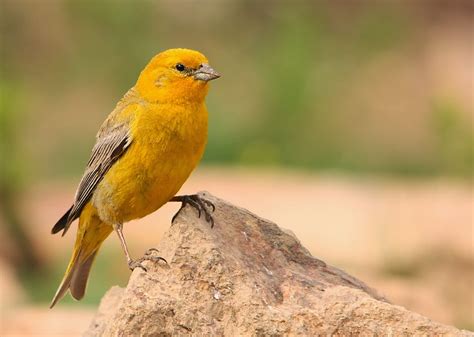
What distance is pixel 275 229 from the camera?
19.5ft

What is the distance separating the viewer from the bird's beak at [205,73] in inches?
250

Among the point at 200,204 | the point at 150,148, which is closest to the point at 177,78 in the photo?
the point at 150,148

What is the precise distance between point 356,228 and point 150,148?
5772 millimetres

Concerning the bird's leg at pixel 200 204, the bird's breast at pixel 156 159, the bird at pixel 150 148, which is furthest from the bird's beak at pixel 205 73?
the bird's leg at pixel 200 204

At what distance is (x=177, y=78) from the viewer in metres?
6.43

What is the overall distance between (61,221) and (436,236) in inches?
171

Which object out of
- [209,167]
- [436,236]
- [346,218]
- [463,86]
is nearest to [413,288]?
[436,236]

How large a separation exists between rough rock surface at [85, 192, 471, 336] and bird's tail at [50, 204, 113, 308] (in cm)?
111

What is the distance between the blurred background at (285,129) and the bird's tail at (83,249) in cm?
134

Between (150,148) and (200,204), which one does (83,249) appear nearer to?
(150,148)

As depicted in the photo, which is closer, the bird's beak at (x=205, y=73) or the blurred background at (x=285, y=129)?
the bird's beak at (x=205, y=73)

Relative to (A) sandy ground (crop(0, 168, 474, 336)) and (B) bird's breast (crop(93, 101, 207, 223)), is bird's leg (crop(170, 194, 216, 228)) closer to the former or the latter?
(B) bird's breast (crop(93, 101, 207, 223))

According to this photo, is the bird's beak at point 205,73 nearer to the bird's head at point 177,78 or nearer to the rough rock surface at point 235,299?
the bird's head at point 177,78

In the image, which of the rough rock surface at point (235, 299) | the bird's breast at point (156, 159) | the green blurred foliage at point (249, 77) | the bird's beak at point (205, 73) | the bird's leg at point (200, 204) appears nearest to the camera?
the rough rock surface at point (235, 299)
